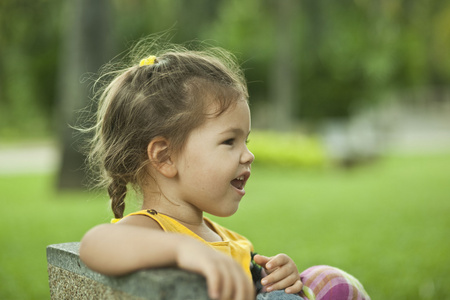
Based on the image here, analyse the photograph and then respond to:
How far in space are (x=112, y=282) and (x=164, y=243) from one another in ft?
0.78

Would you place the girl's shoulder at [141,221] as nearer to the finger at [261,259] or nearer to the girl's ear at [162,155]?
the girl's ear at [162,155]

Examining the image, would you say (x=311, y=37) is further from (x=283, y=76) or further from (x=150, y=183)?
(x=150, y=183)

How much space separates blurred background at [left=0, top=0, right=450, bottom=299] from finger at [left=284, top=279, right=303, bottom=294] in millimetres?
1114

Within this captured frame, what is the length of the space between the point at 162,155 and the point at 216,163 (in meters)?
0.20

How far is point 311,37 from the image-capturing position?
57.0ft

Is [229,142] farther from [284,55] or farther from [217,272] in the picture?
[284,55]

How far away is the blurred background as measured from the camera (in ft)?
19.0

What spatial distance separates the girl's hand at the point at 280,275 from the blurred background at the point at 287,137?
105 cm

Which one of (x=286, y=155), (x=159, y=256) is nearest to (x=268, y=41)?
(x=286, y=155)

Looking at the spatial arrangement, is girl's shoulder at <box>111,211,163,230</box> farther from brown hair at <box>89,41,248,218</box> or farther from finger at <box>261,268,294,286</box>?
finger at <box>261,268,294,286</box>

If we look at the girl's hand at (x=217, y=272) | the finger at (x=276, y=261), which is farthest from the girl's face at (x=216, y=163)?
the girl's hand at (x=217, y=272)

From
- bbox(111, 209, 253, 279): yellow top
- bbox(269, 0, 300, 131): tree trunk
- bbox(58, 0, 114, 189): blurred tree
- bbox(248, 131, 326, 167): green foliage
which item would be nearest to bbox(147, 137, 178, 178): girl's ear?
bbox(111, 209, 253, 279): yellow top

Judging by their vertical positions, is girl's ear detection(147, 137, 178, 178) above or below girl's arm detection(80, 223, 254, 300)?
above

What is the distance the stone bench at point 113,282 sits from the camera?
1.47 m
